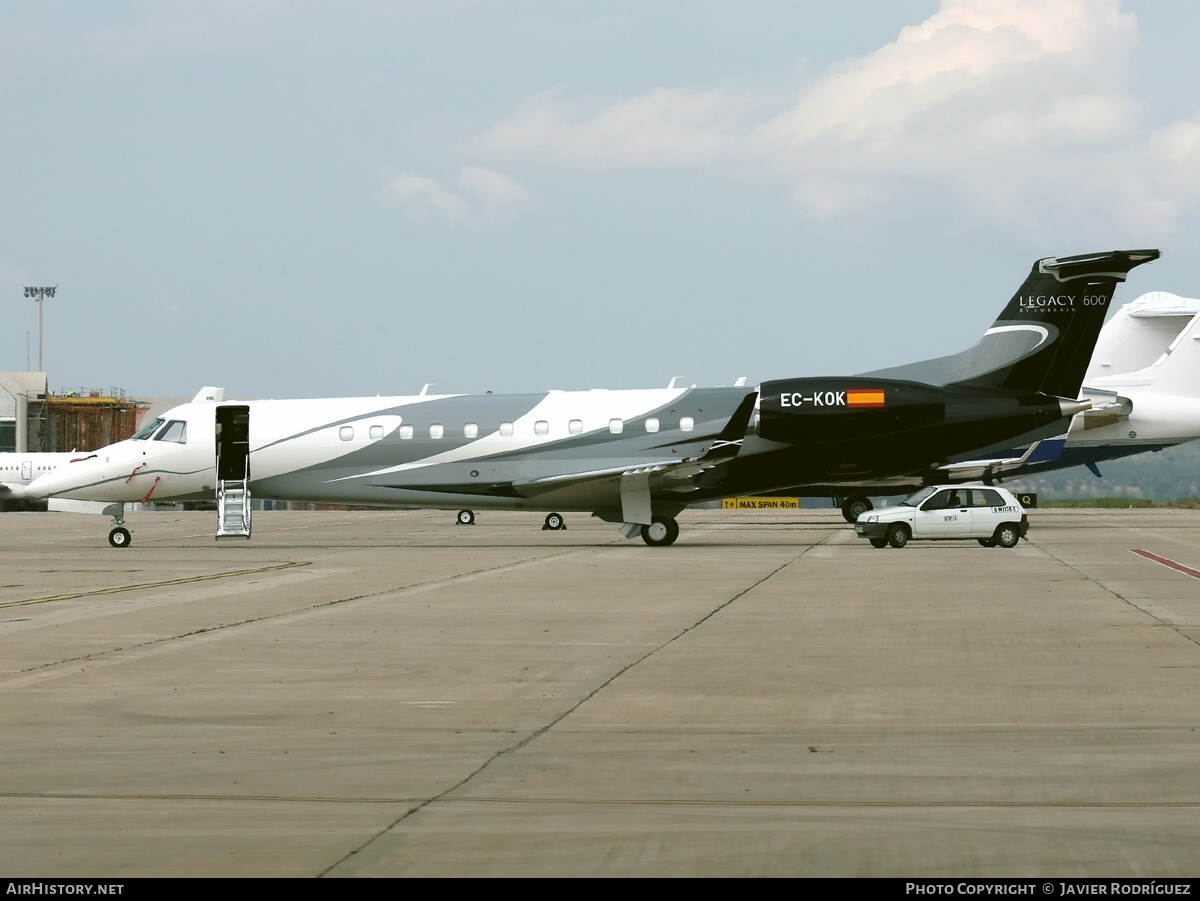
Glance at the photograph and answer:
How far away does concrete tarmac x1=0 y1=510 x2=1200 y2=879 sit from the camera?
657 cm

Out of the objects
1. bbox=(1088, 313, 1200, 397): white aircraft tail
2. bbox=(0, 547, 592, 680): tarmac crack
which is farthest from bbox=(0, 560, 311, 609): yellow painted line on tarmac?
bbox=(1088, 313, 1200, 397): white aircraft tail

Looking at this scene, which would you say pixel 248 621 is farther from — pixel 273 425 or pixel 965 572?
pixel 273 425

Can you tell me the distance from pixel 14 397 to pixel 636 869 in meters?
108

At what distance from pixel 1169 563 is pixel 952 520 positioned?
6891 millimetres

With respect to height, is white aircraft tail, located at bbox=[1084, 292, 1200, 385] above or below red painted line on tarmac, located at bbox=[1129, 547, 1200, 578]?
above

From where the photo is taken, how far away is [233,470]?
1465 inches

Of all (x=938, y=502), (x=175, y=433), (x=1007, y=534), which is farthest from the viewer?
(x=175, y=433)

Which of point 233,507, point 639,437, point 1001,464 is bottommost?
point 233,507

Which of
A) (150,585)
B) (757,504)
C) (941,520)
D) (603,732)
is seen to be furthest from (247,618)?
(757,504)

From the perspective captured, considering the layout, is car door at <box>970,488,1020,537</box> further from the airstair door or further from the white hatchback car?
the airstair door

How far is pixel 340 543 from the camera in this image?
39.9 m

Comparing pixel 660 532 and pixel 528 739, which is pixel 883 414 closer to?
pixel 660 532

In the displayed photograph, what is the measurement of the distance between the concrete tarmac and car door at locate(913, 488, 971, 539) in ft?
41.5
